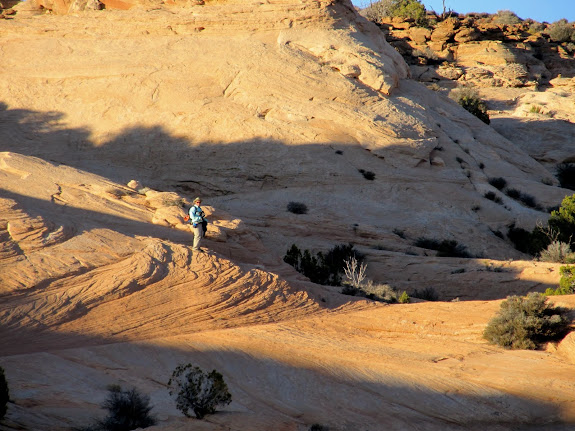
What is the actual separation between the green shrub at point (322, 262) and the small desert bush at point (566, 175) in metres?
16.3

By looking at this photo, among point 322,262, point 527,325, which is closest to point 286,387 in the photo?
point 527,325

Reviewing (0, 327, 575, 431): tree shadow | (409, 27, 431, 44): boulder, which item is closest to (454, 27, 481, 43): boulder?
(409, 27, 431, 44): boulder

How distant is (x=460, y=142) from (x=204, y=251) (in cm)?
1712

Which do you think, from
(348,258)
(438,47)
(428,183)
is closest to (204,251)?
(348,258)

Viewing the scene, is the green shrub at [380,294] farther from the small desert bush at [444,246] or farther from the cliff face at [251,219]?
the small desert bush at [444,246]

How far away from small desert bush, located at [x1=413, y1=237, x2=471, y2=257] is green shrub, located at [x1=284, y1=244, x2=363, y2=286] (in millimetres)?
2920

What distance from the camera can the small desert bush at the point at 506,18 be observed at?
52869 millimetres

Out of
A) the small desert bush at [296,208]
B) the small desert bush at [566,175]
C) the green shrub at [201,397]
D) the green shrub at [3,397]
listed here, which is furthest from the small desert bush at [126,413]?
the small desert bush at [566,175]

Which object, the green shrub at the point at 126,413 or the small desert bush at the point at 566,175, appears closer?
the green shrub at the point at 126,413

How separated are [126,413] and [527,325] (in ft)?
22.1

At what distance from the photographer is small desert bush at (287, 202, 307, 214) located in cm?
2050

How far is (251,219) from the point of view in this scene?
19531 millimetres

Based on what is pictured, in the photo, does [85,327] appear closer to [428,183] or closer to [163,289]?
[163,289]

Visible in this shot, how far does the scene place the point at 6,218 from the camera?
11031 millimetres
